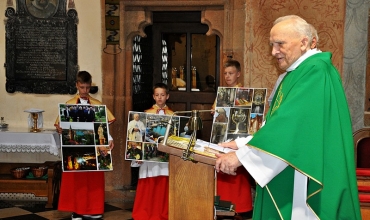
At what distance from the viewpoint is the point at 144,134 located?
17.8ft

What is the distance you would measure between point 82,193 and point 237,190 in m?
1.63

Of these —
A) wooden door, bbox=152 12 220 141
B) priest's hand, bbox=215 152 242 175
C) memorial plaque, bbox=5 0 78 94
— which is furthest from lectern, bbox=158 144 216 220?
wooden door, bbox=152 12 220 141

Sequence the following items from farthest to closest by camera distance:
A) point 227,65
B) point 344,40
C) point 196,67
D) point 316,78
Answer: point 196,67, point 344,40, point 227,65, point 316,78

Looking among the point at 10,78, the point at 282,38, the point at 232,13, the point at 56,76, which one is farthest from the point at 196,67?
the point at 282,38

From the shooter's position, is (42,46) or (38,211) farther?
(42,46)

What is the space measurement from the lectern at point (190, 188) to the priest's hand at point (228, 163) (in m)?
0.18

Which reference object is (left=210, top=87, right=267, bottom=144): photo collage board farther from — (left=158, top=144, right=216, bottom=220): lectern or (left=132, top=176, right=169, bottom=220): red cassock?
(left=158, top=144, right=216, bottom=220): lectern

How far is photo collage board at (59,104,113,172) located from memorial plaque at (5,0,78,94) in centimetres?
162

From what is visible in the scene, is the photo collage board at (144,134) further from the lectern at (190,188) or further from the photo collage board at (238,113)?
the lectern at (190,188)

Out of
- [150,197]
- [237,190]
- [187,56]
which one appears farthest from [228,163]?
[187,56]

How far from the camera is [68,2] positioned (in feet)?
23.0

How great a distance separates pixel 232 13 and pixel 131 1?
3.98 ft

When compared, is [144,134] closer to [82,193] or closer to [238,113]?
[238,113]

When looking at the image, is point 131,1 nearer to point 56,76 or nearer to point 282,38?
point 56,76
